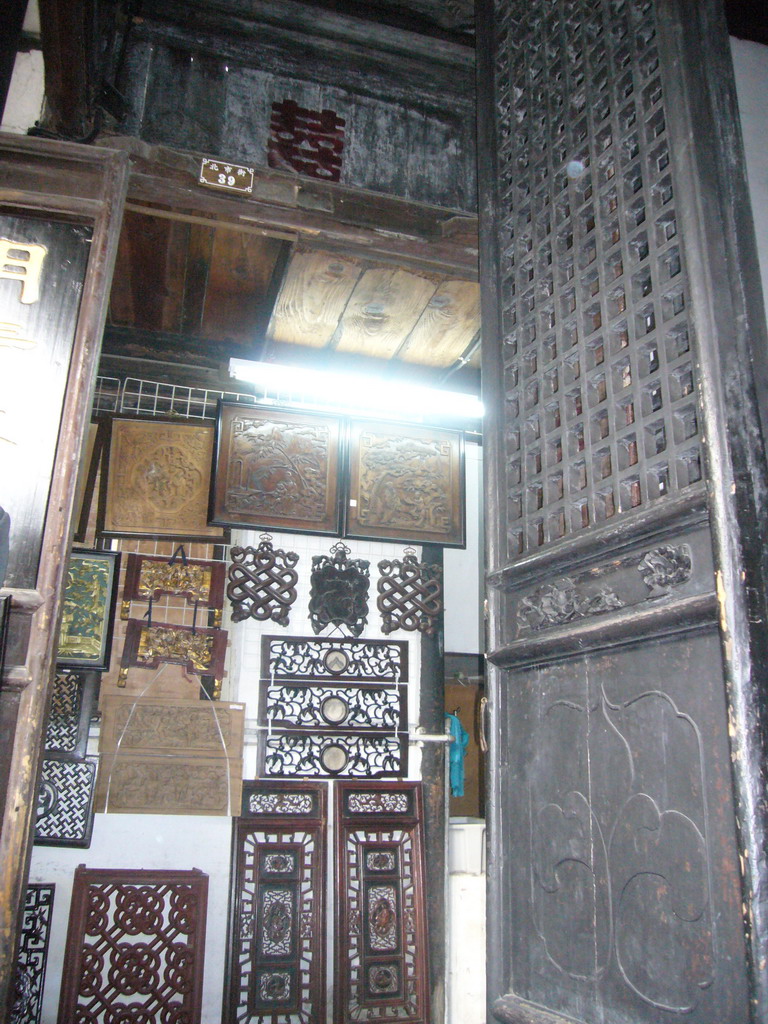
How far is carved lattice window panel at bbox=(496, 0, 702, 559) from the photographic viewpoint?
1621 millimetres

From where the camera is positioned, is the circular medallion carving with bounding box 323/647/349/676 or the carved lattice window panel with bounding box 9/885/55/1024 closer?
the carved lattice window panel with bounding box 9/885/55/1024

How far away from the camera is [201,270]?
3.98 meters

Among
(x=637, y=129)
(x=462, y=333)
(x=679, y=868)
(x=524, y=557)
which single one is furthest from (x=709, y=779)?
(x=462, y=333)

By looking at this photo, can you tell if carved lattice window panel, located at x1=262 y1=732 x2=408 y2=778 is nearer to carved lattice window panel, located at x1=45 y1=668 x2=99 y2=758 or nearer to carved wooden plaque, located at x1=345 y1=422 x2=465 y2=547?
carved lattice window panel, located at x1=45 y1=668 x2=99 y2=758

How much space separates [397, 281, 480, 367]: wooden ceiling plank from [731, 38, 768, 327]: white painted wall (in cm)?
190

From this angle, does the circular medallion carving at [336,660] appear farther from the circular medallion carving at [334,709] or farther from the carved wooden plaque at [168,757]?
the carved wooden plaque at [168,757]

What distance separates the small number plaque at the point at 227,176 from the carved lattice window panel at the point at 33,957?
3.21 metres

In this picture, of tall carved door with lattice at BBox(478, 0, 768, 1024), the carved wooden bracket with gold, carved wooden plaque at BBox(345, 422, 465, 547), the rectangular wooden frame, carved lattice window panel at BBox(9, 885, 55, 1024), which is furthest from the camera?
carved wooden plaque at BBox(345, 422, 465, 547)

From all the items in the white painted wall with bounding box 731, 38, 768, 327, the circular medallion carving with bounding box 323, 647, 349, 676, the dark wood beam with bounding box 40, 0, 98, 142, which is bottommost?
the circular medallion carving with bounding box 323, 647, 349, 676

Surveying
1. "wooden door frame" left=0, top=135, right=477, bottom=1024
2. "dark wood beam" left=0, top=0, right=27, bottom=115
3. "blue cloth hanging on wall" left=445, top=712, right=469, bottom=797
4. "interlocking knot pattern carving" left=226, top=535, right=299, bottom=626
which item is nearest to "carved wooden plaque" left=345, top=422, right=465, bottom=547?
"interlocking knot pattern carving" left=226, top=535, right=299, bottom=626

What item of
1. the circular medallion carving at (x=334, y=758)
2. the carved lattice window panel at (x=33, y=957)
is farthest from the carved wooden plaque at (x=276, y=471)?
the carved lattice window panel at (x=33, y=957)

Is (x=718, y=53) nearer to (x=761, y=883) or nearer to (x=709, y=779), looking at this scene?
(x=709, y=779)

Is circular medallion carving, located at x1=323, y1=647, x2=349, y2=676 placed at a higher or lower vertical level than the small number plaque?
lower

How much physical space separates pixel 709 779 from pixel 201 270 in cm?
349
